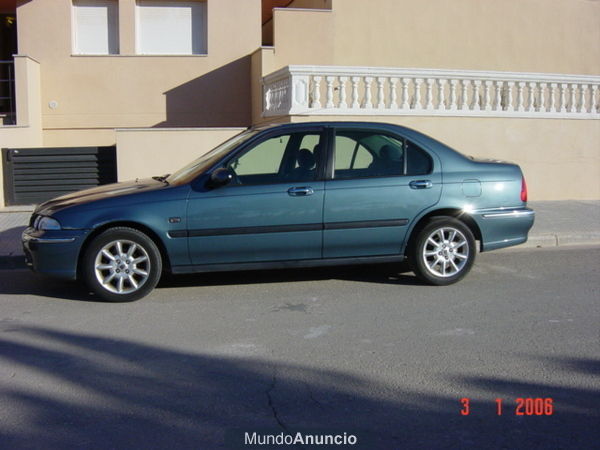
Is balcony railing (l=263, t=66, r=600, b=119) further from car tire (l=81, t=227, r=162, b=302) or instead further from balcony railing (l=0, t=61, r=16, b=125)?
car tire (l=81, t=227, r=162, b=302)

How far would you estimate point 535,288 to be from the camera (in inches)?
293

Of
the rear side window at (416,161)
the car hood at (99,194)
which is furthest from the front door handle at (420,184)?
the car hood at (99,194)

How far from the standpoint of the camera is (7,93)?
15.7 meters

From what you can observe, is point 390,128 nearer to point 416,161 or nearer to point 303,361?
point 416,161

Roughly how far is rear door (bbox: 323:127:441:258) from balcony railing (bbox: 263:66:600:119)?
14.8 ft

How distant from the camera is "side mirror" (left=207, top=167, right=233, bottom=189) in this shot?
22.6 ft

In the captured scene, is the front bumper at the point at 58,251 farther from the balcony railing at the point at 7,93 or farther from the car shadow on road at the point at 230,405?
the balcony railing at the point at 7,93

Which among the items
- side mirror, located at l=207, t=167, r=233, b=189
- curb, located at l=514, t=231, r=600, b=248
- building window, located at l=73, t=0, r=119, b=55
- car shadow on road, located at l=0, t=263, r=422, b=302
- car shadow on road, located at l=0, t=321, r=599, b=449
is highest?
building window, located at l=73, t=0, r=119, b=55

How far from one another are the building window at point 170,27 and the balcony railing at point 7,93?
8.98 ft

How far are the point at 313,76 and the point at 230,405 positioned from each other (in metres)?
8.33

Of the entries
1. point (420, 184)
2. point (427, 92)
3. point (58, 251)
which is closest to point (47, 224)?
point (58, 251)

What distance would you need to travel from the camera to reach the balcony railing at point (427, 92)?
11953mm
